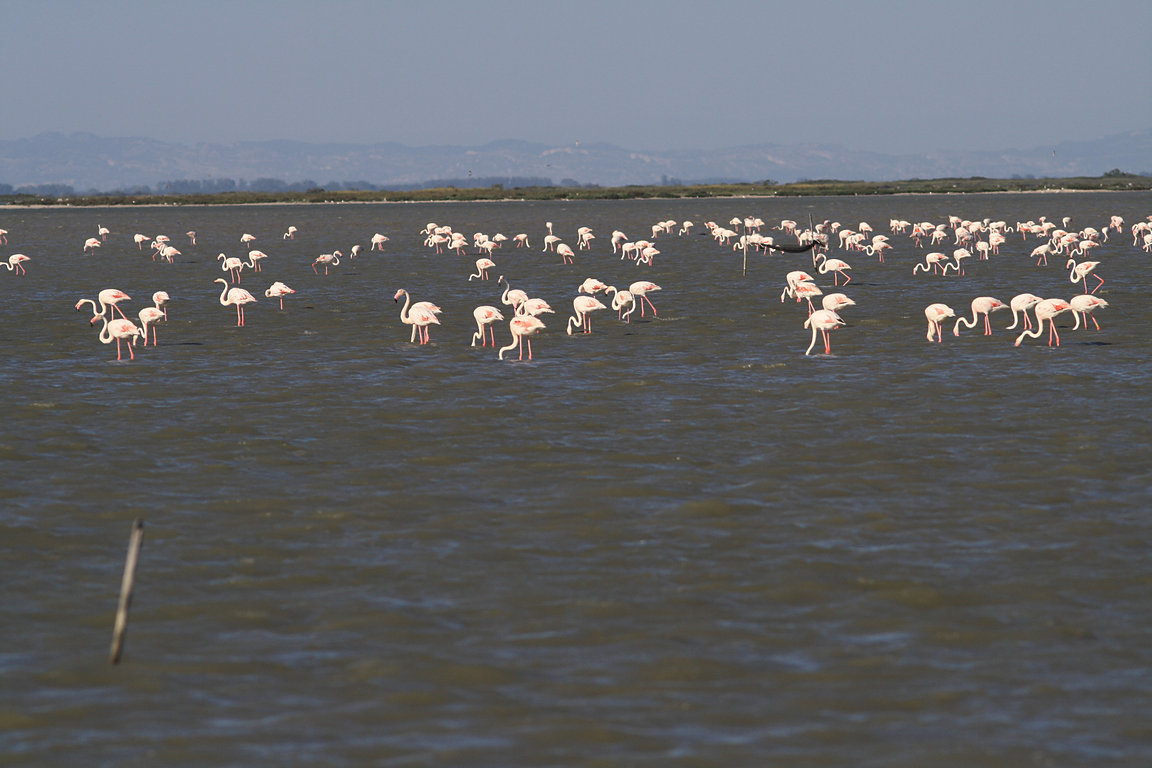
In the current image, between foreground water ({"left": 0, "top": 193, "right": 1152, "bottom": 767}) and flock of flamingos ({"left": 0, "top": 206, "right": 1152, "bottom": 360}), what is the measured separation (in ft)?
2.49

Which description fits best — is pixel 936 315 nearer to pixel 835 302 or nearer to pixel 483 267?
pixel 835 302

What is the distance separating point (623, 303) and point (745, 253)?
13.5 metres

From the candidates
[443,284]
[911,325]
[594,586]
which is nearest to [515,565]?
[594,586]

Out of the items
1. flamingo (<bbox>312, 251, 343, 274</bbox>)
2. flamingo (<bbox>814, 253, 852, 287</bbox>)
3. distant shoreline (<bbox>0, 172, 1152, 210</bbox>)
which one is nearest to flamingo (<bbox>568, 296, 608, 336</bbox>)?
flamingo (<bbox>814, 253, 852, 287</bbox>)

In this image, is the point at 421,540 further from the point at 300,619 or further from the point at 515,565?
the point at 300,619

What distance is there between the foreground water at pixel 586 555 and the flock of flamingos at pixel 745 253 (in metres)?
0.76

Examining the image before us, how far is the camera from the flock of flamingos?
24.5m

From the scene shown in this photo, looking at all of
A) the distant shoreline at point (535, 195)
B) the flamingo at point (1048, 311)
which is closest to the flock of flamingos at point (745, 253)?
the flamingo at point (1048, 311)

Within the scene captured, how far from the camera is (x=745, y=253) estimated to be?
40812 millimetres

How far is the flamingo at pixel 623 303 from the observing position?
92.2 ft

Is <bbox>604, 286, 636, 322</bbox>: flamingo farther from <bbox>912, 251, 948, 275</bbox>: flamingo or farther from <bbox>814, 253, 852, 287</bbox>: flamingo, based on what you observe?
<bbox>912, 251, 948, 275</bbox>: flamingo

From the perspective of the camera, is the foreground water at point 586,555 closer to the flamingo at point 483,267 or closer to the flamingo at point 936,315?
the flamingo at point 936,315

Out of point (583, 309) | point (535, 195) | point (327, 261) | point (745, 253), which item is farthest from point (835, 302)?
point (535, 195)

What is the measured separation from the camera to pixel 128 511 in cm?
1324
